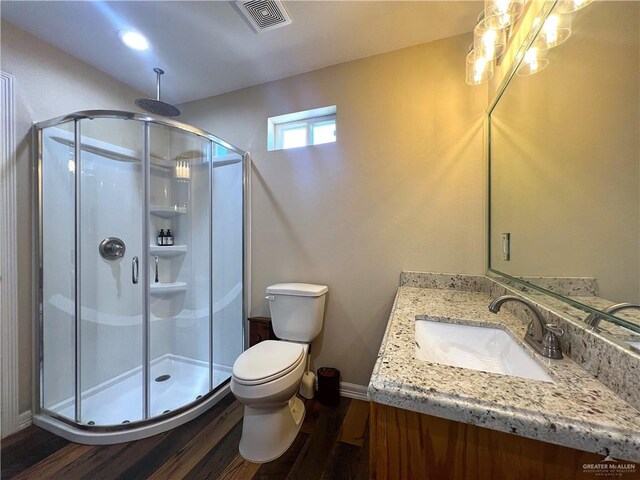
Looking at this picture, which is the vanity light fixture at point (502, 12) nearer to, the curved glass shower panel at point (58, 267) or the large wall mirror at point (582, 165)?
the large wall mirror at point (582, 165)

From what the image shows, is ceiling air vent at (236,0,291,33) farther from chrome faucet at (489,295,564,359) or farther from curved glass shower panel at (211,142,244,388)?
chrome faucet at (489,295,564,359)

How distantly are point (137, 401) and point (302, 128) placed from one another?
230 centimetres

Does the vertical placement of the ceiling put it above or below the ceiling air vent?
above

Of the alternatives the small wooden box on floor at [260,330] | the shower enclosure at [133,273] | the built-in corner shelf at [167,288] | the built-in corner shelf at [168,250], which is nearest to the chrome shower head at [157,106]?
the shower enclosure at [133,273]

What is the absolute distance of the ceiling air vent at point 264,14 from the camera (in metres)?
1.24

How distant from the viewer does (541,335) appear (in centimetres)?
70

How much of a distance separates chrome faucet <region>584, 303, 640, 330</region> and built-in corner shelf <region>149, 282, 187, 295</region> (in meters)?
2.25

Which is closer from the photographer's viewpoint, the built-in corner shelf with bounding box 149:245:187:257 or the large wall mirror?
the large wall mirror

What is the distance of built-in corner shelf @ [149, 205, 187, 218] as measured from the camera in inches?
69.8

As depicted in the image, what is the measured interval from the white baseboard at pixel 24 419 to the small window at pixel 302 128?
231cm

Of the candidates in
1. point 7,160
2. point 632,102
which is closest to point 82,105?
point 7,160

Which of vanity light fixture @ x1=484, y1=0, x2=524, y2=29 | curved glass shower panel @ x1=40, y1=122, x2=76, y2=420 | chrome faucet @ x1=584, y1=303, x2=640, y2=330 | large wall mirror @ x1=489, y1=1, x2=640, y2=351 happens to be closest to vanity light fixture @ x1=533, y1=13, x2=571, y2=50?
large wall mirror @ x1=489, y1=1, x2=640, y2=351

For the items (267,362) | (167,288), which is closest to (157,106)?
(167,288)

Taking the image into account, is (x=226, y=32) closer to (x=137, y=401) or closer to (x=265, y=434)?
(x=265, y=434)
